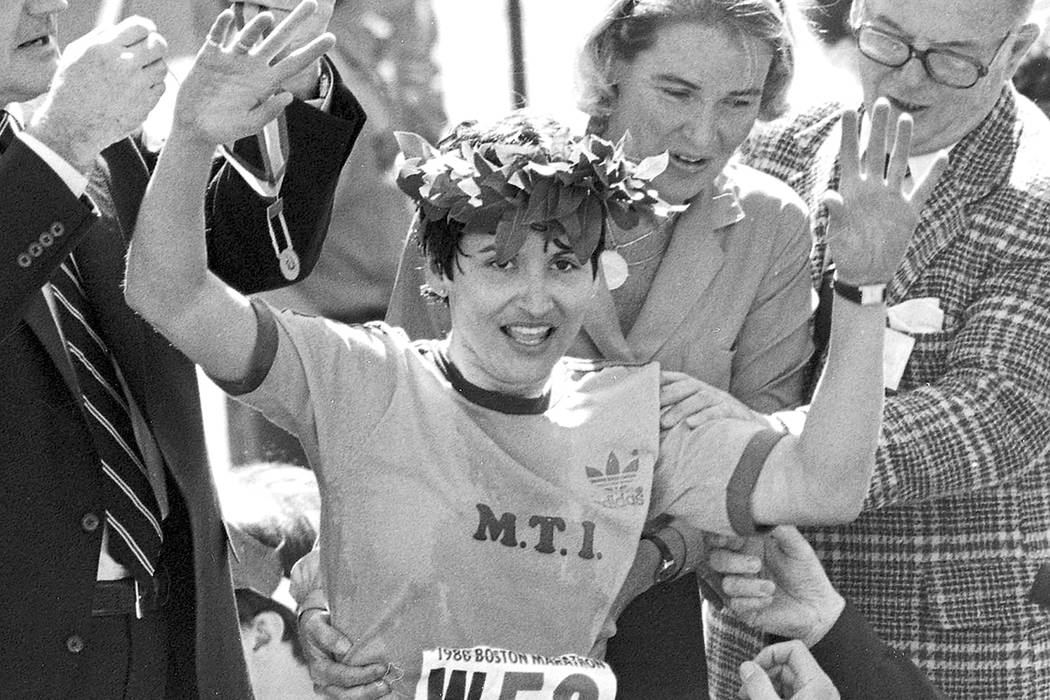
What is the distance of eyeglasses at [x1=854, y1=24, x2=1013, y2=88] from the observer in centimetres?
353

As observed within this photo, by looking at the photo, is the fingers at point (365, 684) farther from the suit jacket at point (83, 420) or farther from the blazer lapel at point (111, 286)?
the blazer lapel at point (111, 286)

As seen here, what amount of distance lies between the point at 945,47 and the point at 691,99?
0.58 metres

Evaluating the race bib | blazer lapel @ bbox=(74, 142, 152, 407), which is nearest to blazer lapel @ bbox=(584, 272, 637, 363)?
the race bib

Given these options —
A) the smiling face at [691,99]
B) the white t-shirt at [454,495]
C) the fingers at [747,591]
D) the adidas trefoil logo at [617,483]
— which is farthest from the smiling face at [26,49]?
the fingers at [747,591]

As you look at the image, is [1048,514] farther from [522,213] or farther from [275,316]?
[275,316]

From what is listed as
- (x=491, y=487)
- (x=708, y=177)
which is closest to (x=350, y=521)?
(x=491, y=487)

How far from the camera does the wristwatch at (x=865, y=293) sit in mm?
2777

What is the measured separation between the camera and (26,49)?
8.53 ft

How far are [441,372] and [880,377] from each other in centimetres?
72

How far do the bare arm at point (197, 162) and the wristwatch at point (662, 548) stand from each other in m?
0.90

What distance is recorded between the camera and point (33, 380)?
8.55 ft

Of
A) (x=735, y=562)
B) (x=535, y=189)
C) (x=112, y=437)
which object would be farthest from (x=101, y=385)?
(x=735, y=562)

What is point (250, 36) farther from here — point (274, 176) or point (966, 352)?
point (966, 352)

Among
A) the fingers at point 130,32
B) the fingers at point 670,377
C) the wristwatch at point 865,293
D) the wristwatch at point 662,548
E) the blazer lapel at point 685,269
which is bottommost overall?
the wristwatch at point 662,548
